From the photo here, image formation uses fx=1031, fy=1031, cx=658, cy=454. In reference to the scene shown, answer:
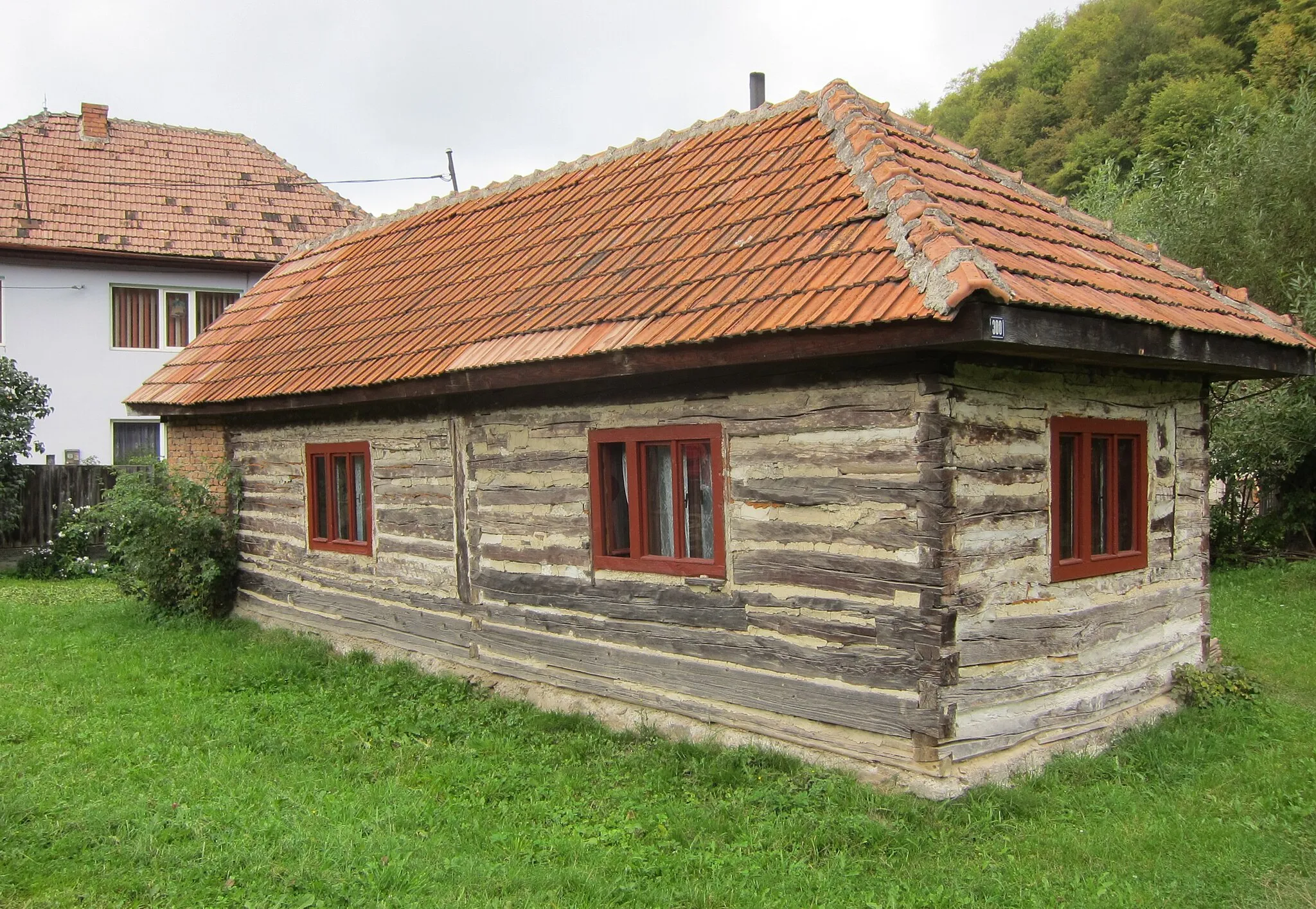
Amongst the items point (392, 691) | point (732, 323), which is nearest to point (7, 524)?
point (392, 691)

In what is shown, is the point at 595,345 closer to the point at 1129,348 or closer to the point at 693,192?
the point at 693,192

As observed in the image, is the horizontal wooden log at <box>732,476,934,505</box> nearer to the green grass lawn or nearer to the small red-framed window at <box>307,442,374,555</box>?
the green grass lawn

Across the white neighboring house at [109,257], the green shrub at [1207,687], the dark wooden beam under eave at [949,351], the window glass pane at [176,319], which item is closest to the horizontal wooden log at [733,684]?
the dark wooden beam under eave at [949,351]

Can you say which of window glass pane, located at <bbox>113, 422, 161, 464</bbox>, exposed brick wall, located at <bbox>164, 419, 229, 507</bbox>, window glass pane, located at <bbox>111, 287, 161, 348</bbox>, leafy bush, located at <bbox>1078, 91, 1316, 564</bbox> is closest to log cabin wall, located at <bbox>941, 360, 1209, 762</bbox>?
leafy bush, located at <bbox>1078, 91, 1316, 564</bbox>

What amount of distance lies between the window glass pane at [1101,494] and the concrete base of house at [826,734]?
3.72 ft

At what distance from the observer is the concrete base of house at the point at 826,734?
5727 millimetres

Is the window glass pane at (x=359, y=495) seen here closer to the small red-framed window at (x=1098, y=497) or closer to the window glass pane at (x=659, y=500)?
the window glass pane at (x=659, y=500)

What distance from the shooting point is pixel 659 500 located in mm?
7105

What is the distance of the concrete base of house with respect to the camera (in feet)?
18.8

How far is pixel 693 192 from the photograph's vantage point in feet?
27.6

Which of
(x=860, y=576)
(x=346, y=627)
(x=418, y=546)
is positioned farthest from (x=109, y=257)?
(x=860, y=576)

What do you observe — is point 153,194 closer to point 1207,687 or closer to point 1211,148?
point 1211,148

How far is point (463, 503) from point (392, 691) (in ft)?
5.46

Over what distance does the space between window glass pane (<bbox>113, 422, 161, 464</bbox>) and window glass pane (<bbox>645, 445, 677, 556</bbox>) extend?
56.0 feet
